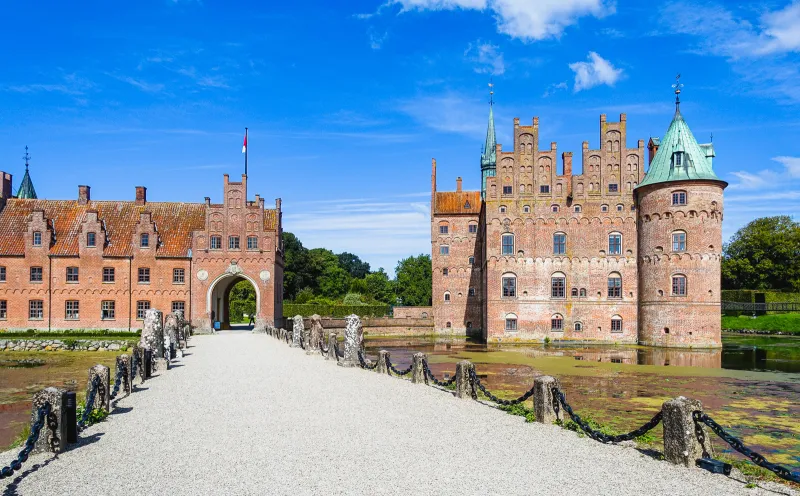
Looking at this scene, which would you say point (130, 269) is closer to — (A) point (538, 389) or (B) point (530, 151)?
(B) point (530, 151)

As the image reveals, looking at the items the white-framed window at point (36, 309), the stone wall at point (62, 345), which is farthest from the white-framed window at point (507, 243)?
the white-framed window at point (36, 309)

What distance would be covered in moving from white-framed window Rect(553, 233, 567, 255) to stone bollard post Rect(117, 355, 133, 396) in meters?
32.5

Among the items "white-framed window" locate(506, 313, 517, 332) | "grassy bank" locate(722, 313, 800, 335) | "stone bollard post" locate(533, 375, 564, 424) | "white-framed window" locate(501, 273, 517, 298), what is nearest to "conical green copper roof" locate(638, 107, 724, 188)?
"white-framed window" locate(501, 273, 517, 298)

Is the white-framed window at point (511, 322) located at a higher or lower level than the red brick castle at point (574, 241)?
lower

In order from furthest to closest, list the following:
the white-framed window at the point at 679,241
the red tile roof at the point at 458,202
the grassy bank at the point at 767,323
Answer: the red tile roof at the point at 458,202 < the grassy bank at the point at 767,323 < the white-framed window at the point at 679,241

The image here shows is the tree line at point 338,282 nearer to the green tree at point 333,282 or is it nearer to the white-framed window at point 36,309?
the green tree at point 333,282

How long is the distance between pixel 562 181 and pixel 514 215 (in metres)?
4.02

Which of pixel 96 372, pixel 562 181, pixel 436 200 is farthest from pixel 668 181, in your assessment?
pixel 96 372

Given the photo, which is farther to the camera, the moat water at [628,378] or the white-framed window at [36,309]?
the white-framed window at [36,309]

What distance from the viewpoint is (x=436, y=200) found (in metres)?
51.2

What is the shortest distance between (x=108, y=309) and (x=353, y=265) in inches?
2871

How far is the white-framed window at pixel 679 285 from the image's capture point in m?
38.2

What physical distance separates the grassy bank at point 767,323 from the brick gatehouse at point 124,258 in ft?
130

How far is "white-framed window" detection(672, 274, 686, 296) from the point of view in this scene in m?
38.2
